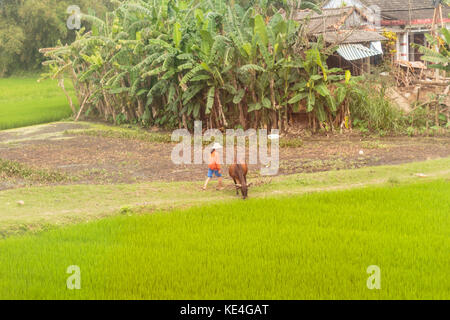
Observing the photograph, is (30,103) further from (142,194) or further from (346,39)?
(142,194)

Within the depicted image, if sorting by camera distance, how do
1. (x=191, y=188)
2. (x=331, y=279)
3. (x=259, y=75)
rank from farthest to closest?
(x=259, y=75) < (x=191, y=188) < (x=331, y=279)

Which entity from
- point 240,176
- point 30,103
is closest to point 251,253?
point 240,176

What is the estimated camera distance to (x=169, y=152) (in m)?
12.3

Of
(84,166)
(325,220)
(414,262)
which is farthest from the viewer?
(84,166)

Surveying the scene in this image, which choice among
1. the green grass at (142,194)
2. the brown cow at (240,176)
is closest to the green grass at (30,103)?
the green grass at (142,194)

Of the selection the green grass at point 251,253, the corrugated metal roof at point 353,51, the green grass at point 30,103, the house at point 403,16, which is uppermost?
the house at point 403,16

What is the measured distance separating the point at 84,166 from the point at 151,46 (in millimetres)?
4525

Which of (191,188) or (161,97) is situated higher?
(161,97)

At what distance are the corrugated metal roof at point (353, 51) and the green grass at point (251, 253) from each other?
8.87 metres

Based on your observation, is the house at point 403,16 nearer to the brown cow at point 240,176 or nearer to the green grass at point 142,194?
the green grass at point 142,194

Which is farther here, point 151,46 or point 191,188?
point 151,46

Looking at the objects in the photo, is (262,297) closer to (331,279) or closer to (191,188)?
(331,279)

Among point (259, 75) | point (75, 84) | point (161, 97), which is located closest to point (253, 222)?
point (259, 75)

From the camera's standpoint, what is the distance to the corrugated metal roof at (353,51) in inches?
616
